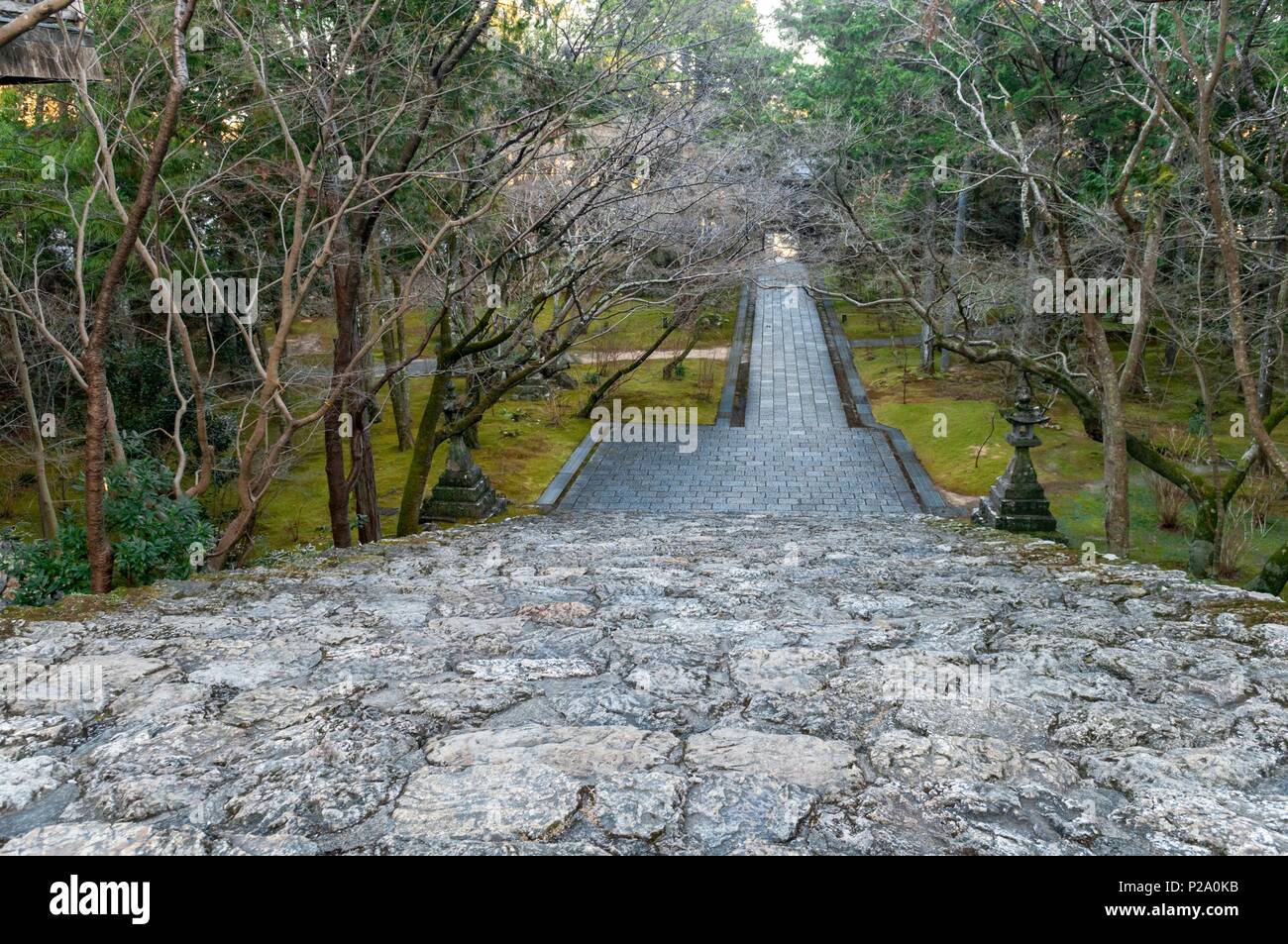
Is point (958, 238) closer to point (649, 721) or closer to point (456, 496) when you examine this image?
point (456, 496)

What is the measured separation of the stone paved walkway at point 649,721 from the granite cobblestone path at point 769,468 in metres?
8.08

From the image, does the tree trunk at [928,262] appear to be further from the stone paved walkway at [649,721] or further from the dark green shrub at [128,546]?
the dark green shrub at [128,546]

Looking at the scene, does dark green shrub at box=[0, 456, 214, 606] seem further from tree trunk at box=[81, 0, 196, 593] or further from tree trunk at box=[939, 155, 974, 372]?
tree trunk at box=[939, 155, 974, 372]

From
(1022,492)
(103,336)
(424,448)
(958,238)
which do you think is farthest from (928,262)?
(103,336)

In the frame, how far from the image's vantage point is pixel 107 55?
779 cm

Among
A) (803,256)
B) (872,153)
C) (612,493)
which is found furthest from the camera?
(872,153)

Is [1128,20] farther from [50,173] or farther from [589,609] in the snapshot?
[50,173]

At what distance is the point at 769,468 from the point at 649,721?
44.2ft

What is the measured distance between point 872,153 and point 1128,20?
9077mm

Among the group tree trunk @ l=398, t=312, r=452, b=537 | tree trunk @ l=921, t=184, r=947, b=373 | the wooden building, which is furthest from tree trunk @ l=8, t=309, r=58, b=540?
tree trunk @ l=921, t=184, r=947, b=373

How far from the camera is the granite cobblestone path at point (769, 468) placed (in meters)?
14.2

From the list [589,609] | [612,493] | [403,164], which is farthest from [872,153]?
[589,609]

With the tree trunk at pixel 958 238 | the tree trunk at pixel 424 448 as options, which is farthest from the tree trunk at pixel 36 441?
the tree trunk at pixel 958 238

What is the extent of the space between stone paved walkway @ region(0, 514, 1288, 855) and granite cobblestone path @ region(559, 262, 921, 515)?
26.5 ft
